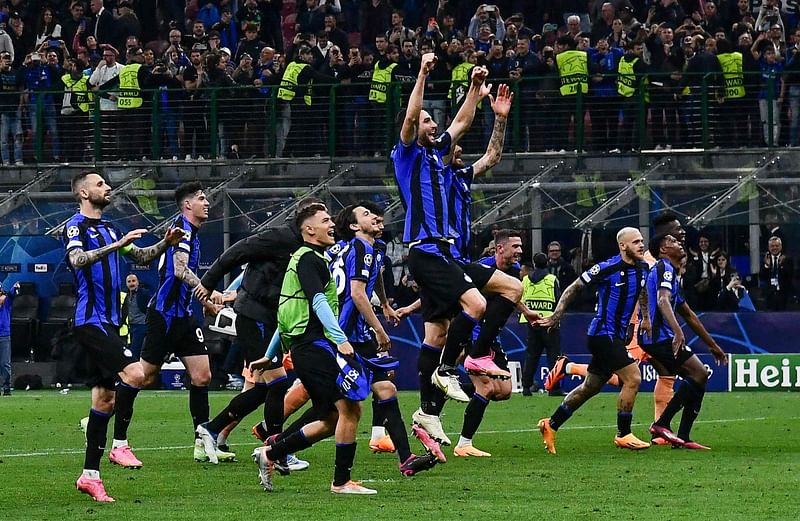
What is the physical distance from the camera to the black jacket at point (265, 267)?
13.8 meters

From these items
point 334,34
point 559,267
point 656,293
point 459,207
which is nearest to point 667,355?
point 656,293

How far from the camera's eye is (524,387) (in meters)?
25.4

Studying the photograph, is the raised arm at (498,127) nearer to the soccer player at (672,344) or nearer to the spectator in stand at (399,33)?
the soccer player at (672,344)

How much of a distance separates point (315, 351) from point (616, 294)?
493 cm

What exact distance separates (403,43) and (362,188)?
2654 mm

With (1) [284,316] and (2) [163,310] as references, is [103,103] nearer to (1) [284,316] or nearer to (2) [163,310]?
(2) [163,310]

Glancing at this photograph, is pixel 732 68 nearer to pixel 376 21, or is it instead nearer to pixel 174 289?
pixel 376 21

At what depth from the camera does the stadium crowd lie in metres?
27.0

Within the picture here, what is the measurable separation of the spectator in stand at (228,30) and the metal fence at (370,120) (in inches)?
94.0

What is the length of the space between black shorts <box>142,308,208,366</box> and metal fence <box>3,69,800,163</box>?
1388 centimetres

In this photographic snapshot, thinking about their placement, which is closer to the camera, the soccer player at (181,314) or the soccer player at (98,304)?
the soccer player at (98,304)

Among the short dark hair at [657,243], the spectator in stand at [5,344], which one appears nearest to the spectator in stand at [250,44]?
the spectator in stand at [5,344]

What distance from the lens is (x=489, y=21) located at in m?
28.7

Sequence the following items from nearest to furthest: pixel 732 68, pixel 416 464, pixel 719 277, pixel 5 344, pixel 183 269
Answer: pixel 416 464
pixel 183 269
pixel 719 277
pixel 732 68
pixel 5 344
